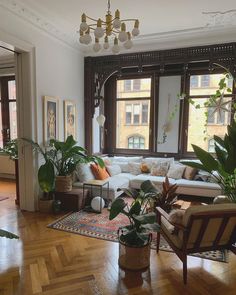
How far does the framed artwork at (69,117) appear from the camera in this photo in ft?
16.0

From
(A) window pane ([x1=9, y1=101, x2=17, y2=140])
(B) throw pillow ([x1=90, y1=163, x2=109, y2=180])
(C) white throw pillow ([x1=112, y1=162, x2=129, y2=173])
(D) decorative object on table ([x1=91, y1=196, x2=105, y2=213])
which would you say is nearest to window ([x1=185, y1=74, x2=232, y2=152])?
(C) white throw pillow ([x1=112, y1=162, x2=129, y2=173])

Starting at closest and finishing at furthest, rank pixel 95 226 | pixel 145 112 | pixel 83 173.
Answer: pixel 95 226
pixel 83 173
pixel 145 112

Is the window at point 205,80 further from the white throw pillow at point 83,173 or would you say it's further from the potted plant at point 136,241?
the potted plant at point 136,241

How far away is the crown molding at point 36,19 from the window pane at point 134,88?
1607 mm

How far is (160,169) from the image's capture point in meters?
5.25

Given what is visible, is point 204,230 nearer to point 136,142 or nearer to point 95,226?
point 95,226

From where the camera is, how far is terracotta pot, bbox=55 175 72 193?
13.6 ft

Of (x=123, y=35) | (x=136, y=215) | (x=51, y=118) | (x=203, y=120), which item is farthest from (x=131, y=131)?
(x=136, y=215)

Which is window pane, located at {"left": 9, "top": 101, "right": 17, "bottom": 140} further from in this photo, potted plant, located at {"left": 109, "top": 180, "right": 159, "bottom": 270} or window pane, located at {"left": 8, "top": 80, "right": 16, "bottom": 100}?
potted plant, located at {"left": 109, "top": 180, "right": 159, "bottom": 270}

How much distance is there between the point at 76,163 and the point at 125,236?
6.97 ft

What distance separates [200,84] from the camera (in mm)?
5414

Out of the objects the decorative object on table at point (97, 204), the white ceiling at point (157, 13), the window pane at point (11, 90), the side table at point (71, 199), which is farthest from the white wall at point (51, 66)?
the window pane at point (11, 90)

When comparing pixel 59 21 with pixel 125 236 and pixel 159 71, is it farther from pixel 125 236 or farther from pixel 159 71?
pixel 125 236

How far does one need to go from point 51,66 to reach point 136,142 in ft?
9.15
